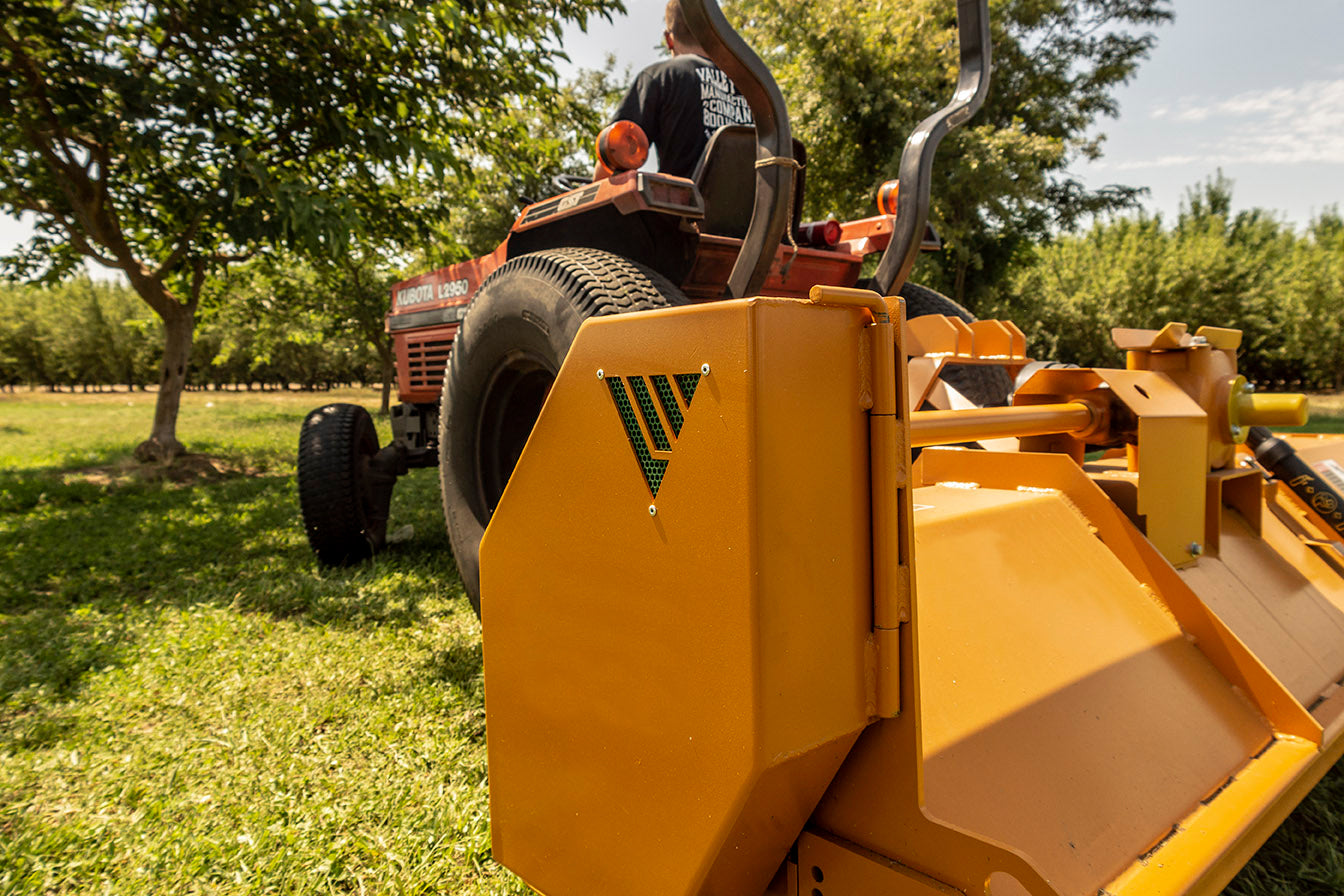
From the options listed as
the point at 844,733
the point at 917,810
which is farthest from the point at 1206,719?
the point at 844,733

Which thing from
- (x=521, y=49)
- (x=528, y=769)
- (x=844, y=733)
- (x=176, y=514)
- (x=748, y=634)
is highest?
(x=521, y=49)

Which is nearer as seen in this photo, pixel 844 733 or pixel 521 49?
pixel 844 733

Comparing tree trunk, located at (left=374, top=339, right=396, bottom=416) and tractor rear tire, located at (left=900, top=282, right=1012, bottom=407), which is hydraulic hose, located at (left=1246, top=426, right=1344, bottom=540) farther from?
Result: tree trunk, located at (left=374, top=339, right=396, bottom=416)

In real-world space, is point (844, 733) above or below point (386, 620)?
above

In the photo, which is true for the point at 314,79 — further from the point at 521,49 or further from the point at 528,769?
the point at 528,769

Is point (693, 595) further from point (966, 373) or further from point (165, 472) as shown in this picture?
point (165, 472)

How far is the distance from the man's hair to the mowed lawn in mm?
2427

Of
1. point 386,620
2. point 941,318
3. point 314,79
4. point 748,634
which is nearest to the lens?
point 748,634

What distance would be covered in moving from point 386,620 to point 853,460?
290 cm

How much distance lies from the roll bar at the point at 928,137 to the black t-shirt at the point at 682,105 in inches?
30.1

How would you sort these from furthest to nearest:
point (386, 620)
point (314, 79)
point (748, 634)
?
1. point (314, 79)
2. point (386, 620)
3. point (748, 634)

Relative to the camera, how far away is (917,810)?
1.05 meters

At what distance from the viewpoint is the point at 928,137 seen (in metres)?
2.28

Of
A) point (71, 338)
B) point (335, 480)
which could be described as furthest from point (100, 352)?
point (335, 480)
